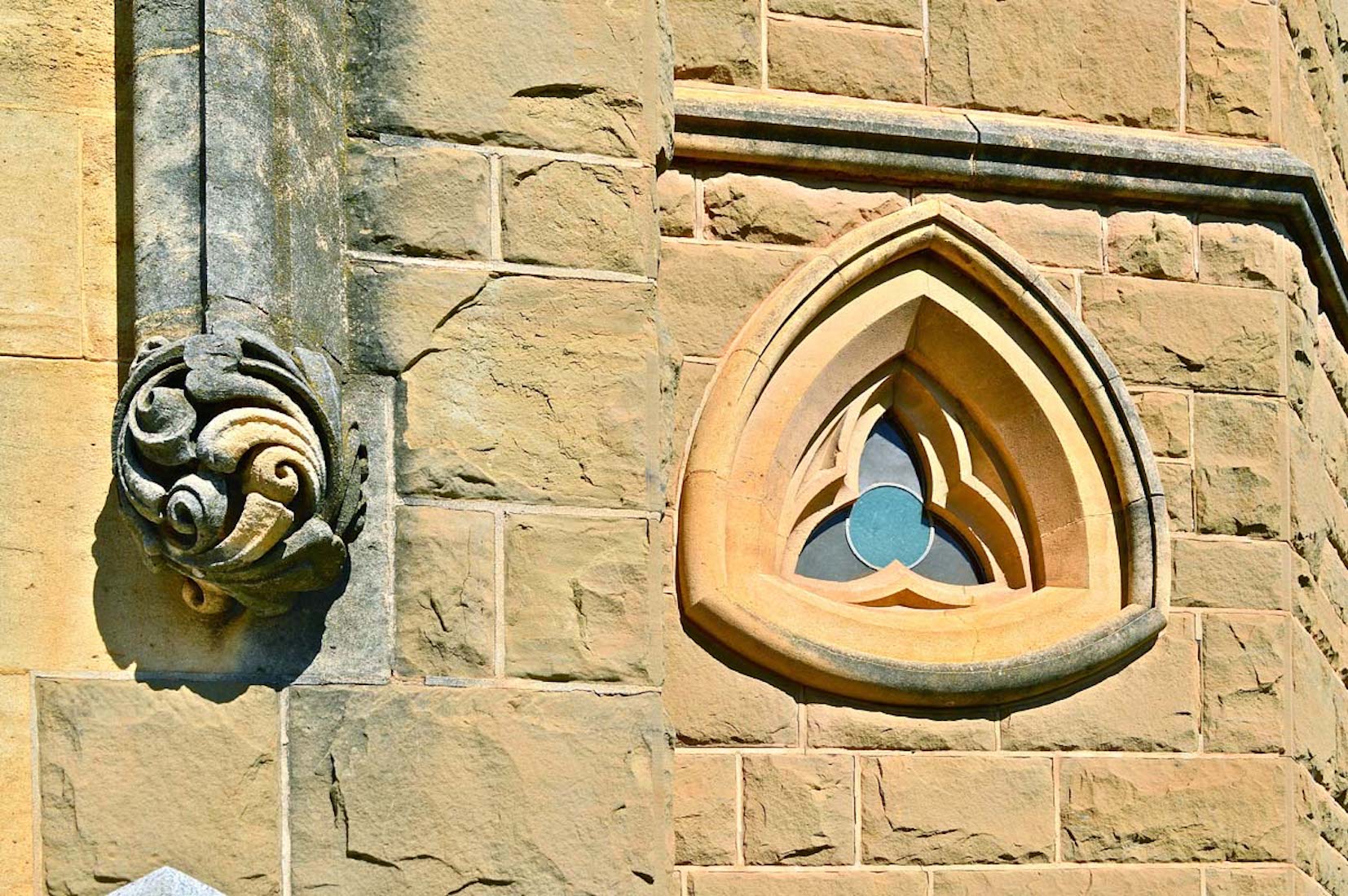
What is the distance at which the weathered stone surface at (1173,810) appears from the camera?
534cm

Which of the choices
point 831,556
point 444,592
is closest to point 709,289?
point 831,556

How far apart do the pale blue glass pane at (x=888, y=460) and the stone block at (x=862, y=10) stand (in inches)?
39.8

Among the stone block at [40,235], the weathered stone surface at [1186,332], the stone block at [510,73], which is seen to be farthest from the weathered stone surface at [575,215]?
the weathered stone surface at [1186,332]

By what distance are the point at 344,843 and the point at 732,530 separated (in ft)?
5.43

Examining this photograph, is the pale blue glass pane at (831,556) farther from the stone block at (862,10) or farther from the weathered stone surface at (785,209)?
the stone block at (862,10)

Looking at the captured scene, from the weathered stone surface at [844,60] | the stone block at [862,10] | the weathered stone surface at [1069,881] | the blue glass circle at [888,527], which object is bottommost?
the weathered stone surface at [1069,881]

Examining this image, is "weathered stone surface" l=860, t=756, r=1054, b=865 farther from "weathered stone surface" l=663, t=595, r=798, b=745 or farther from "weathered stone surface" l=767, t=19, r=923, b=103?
"weathered stone surface" l=767, t=19, r=923, b=103

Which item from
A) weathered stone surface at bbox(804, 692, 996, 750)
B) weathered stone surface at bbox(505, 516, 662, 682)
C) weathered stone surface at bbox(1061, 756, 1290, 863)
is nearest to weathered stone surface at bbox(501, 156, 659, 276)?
weathered stone surface at bbox(505, 516, 662, 682)

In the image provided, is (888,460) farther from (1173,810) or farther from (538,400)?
(538,400)

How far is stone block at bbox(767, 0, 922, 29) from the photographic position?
5590 mm

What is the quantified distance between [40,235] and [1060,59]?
113 inches

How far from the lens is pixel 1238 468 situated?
5.65 m

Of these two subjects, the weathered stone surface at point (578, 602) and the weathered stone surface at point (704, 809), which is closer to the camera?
the weathered stone surface at point (578, 602)

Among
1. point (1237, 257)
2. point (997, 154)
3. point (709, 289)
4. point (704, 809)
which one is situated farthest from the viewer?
point (1237, 257)
